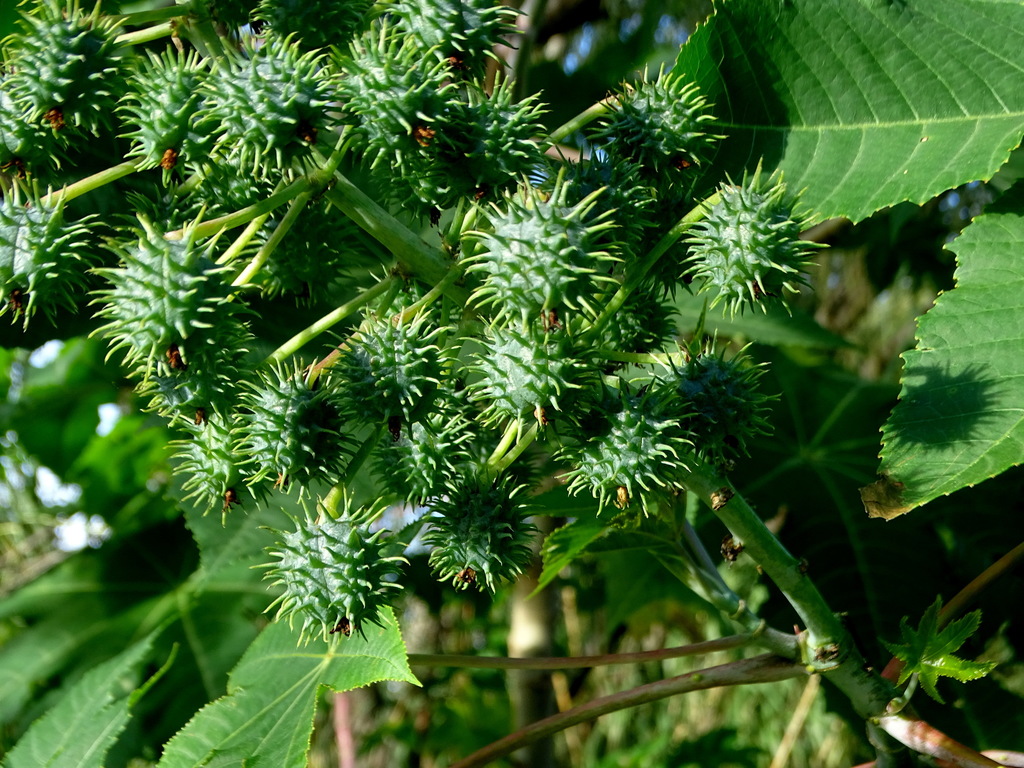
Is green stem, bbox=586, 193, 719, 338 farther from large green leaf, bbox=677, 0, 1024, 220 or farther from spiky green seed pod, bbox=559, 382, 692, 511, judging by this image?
large green leaf, bbox=677, 0, 1024, 220

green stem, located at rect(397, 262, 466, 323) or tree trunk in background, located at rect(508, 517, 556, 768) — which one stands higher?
green stem, located at rect(397, 262, 466, 323)

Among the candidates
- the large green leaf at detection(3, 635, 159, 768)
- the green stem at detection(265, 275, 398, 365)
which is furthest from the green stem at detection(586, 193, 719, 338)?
the large green leaf at detection(3, 635, 159, 768)

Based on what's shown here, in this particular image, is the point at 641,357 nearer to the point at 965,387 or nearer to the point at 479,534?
the point at 479,534

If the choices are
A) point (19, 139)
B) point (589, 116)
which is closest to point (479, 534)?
point (589, 116)

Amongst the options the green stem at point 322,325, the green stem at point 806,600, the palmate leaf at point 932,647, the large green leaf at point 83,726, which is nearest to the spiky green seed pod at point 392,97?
the green stem at point 322,325

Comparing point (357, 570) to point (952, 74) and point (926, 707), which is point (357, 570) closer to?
point (952, 74)

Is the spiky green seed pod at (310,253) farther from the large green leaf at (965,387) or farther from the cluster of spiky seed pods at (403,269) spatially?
the large green leaf at (965,387)
